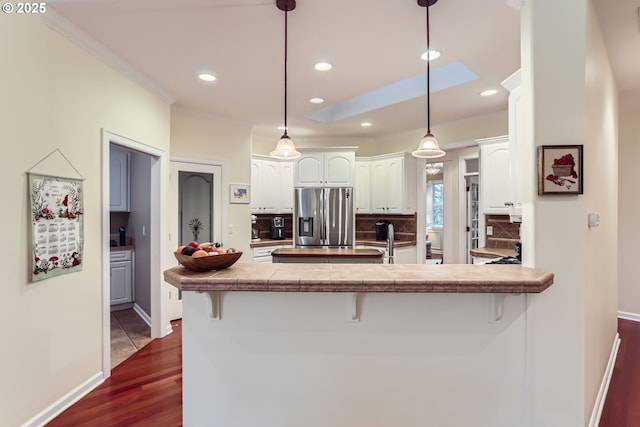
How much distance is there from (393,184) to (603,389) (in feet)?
11.7

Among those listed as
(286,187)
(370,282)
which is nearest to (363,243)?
(286,187)

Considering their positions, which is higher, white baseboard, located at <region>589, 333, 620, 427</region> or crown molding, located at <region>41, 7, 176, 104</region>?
crown molding, located at <region>41, 7, 176, 104</region>

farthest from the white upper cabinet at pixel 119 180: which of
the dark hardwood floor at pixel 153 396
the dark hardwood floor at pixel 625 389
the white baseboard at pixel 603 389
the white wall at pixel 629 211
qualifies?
the white wall at pixel 629 211

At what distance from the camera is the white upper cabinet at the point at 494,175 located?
4.05 meters

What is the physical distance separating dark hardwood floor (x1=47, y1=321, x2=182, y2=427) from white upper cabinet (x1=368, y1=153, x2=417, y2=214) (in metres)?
3.70

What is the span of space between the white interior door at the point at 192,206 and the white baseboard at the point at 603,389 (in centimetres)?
400

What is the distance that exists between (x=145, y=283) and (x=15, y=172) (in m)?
2.54

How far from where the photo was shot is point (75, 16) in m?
2.24

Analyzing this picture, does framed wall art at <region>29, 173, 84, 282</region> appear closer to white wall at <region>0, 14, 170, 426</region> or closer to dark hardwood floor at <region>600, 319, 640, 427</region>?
white wall at <region>0, 14, 170, 426</region>

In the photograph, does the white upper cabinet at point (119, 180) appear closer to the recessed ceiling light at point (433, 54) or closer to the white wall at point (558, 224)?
the recessed ceiling light at point (433, 54)

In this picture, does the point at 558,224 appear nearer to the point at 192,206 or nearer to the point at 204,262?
the point at 204,262

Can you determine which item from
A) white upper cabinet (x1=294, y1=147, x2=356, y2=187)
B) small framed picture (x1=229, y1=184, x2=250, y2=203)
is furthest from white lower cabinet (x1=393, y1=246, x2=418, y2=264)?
small framed picture (x1=229, y1=184, x2=250, y2=203)

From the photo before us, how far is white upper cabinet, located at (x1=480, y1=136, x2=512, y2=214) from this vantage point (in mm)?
4051

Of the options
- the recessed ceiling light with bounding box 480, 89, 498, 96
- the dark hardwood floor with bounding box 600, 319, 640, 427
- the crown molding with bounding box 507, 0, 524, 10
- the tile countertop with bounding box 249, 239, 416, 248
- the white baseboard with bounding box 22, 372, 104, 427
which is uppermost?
the recessed ceiling light with bounding box 480, 89, 498, 96
